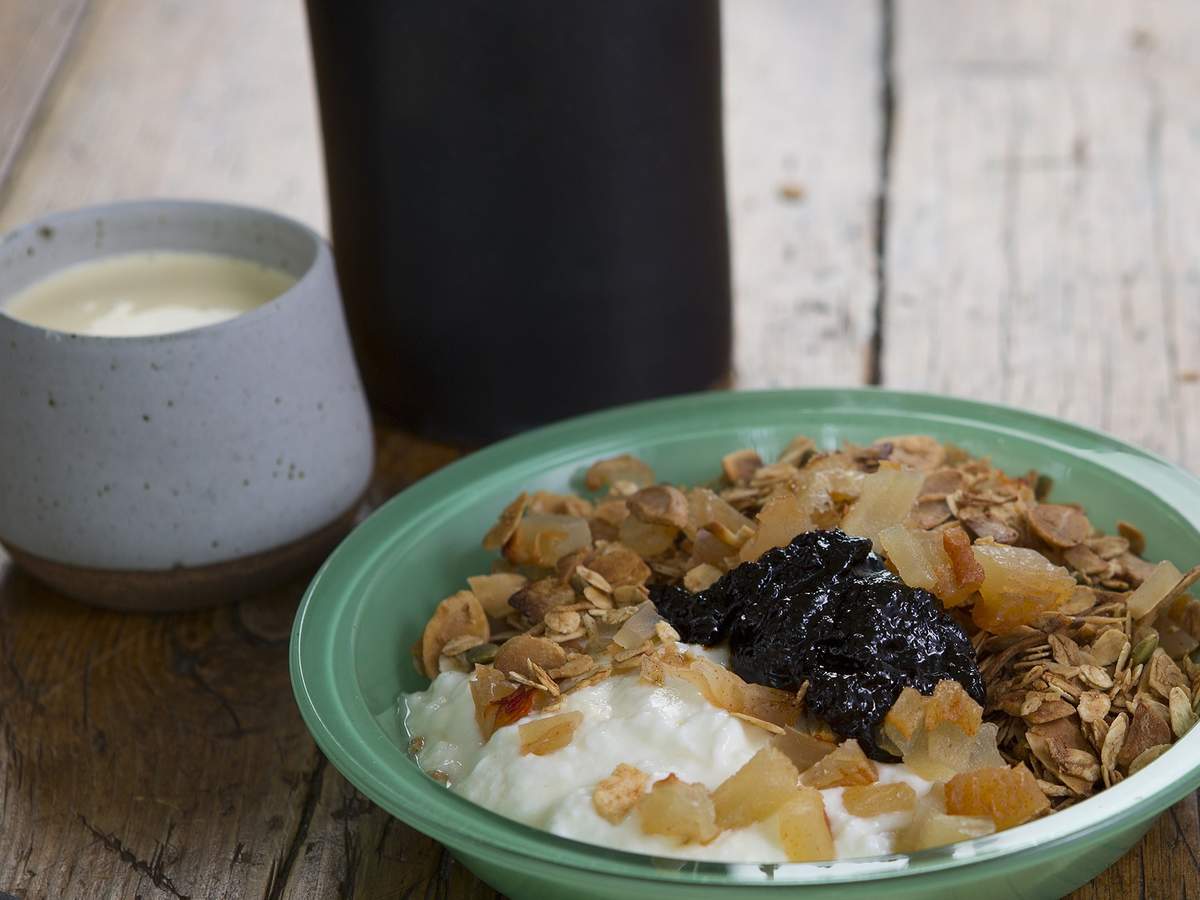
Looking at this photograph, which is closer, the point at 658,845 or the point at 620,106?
the point at 658,845

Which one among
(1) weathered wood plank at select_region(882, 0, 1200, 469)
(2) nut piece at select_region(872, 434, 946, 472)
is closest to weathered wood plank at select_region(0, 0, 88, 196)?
(1) weathered wood plank at select_region(882, 0, 1200, 469)

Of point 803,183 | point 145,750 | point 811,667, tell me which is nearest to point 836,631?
point 811,667

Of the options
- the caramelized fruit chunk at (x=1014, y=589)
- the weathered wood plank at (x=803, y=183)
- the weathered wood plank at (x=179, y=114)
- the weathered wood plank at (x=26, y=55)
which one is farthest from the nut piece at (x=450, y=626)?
the weathered wood plank at (x=26, y=55)

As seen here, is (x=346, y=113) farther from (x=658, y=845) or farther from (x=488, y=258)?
(x=658, y=845)

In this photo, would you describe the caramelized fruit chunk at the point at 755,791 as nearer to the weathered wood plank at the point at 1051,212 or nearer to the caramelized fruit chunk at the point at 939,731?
the caramelized fruit chunk at the point at 939,731

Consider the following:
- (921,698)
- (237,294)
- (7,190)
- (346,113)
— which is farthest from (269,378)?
(7,190)

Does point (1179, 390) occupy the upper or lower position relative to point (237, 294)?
lower

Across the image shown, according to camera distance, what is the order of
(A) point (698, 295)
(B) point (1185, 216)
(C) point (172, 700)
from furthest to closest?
(B) point (1185, 216), (A) point (698, 295), (C) point (172, 700)
